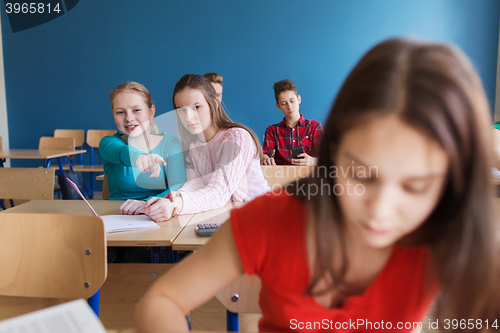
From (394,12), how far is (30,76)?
4.93 meters

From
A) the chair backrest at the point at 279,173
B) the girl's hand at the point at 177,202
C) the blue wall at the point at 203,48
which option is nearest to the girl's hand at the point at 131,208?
the girl's hand at the point at 177,202

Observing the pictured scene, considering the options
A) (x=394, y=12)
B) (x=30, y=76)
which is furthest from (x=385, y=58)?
(x=30, y=76)

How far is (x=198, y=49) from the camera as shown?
14.9 ft

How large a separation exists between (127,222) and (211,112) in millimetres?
702

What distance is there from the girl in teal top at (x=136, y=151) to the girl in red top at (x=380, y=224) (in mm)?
1195

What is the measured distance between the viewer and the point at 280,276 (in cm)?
56

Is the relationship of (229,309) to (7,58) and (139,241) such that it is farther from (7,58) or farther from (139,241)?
(7,58)

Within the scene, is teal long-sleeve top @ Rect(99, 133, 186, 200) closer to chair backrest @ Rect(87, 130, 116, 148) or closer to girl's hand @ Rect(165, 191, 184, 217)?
girl's hand @ Rect(165, 191, 184, 217)

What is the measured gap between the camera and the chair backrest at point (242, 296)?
34.7 inches

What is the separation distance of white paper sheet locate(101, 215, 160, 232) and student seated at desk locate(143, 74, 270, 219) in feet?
0.47

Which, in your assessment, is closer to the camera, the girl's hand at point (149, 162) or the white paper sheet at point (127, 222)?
the white paper sheet at point (127, 222)

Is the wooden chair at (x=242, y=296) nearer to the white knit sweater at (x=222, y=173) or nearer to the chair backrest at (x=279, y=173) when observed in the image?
the white knit sweater at (x=222, y=173)

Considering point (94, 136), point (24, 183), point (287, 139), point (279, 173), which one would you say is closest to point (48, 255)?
point (24, 183)

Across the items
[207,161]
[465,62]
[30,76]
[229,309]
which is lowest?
[229,309]
